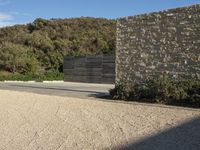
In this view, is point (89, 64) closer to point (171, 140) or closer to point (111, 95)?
point (111, 95)

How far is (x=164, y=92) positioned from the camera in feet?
49.6

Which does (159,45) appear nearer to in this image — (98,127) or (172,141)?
(98,127)

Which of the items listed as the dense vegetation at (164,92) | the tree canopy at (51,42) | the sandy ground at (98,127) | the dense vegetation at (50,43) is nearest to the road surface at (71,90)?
the dense vegetation at (164,92)

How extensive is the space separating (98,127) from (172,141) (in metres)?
2.52

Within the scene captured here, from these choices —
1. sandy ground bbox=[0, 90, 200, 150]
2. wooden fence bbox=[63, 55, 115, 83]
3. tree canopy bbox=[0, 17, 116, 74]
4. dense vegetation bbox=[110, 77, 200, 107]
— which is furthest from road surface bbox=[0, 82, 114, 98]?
tree canopy bbox=[0, 17, 116, 74]

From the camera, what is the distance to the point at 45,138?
1012 centimetres

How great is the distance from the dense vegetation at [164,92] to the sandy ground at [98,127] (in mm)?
924

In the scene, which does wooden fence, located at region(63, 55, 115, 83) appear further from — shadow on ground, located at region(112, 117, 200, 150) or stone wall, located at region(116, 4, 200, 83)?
shadow on ground, located at region(112, 117, 200, 150)

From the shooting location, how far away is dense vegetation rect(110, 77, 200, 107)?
1444 cm

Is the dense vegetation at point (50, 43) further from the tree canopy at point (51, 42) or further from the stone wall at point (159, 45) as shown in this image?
the stone wall at point (159, 45)

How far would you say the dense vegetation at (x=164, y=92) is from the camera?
1444 centimetres

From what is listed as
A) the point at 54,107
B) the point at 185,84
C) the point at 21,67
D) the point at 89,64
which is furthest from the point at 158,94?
the point at 21,67

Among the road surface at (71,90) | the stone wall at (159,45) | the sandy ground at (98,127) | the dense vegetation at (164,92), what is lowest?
the road surface at (71,90)

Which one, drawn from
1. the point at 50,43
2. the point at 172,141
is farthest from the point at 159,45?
the point at 50,43
